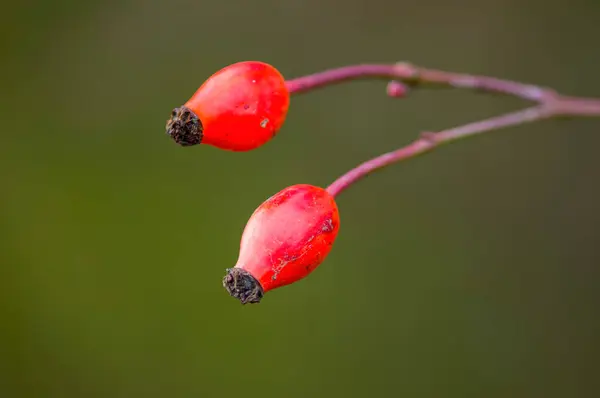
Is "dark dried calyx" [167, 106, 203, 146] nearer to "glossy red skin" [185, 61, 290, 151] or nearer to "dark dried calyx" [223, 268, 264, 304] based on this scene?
"glossy red skin" [185, 61, 290, 151]

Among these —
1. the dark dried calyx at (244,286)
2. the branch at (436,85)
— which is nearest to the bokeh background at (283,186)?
the branch at (436,85)

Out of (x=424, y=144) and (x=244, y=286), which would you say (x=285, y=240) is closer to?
(x=244, y=286)

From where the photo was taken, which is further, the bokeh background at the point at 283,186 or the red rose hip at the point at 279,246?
the bokeh background at the point at 283,186

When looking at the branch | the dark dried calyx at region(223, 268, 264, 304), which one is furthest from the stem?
the dark dried calyx at region(223, 268, 264, 304)

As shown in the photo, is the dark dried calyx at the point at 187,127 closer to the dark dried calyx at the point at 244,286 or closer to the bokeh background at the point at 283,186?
the dark dried calyx at the point at 244,286

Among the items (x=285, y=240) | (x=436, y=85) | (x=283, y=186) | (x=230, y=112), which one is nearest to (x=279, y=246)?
(x=285, y=240)

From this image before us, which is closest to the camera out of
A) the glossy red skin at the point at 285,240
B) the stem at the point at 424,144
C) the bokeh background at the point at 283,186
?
the glossy red skin at the point at 285,240

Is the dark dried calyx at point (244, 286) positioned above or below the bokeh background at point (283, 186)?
below

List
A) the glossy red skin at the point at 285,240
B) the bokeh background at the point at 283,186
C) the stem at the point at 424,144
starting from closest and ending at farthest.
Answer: the glossy red skin at the point at 285,240 → the stem at the point at 424,144 → the bokeh background at the point at 283,186
